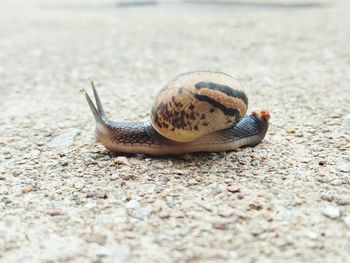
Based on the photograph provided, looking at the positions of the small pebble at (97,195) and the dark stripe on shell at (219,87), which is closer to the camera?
the small pebble at (97,195)

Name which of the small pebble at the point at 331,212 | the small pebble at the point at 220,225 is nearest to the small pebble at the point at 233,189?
the small pebble at the point at 220,225

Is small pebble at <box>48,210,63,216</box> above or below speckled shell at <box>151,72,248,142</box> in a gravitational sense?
below

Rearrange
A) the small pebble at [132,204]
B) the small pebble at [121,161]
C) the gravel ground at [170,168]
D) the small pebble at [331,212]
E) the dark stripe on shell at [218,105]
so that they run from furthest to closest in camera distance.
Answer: the small pebble at [121,161] → the dark stripe on shell at [218,105] → the small pebble at [132,204] → the small pebble at [331,212] → the gravel ground at [170,168]

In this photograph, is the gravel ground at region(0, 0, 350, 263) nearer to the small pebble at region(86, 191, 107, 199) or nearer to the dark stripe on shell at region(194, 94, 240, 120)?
the small pebble at region(86, 191, 107, 199)

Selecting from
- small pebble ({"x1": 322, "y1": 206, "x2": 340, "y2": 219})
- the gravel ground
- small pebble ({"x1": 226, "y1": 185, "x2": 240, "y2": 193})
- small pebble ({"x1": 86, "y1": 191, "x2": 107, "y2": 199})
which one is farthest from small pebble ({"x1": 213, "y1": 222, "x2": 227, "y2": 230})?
small pebble ({"x1": 86, "y1": 191, "x2": 107, "y2": 199})

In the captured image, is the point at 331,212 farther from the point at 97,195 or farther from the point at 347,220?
the point at 97,195

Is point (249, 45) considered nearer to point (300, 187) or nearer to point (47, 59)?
point (47, 59)

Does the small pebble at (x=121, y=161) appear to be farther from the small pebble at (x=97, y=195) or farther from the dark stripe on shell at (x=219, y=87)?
the dark stripe on shell at (x=219, y=87)

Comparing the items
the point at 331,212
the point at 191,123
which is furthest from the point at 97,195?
the point at 331,212
